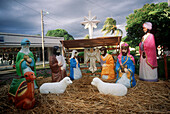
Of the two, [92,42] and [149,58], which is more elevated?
[92,42]

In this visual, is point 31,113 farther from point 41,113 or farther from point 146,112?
point 146,112

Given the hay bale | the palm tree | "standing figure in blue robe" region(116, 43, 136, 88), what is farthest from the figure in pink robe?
the palm tree

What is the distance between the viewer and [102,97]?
3213 mm

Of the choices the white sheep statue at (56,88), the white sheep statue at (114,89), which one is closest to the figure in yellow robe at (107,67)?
the white sheep statue at (114,89)

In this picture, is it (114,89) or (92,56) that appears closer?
(114,89)

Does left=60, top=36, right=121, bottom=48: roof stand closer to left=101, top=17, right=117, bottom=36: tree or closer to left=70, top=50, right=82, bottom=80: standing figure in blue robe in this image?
left=70, top=50, right=82, bottom=80: standing figure in blue robe

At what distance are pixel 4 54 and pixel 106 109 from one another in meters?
17.8

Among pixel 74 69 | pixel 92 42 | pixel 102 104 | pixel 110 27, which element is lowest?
pixel 102 104

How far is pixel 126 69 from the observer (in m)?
3.79

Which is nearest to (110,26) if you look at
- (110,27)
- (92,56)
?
(110,27)

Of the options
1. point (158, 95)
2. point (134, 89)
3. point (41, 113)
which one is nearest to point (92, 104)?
point (41, 113)

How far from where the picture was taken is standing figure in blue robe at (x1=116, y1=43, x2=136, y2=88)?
3867 mm

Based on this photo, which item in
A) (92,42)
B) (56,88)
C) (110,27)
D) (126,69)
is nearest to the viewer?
(56,88)

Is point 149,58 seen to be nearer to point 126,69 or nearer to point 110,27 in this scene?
point 126,69
